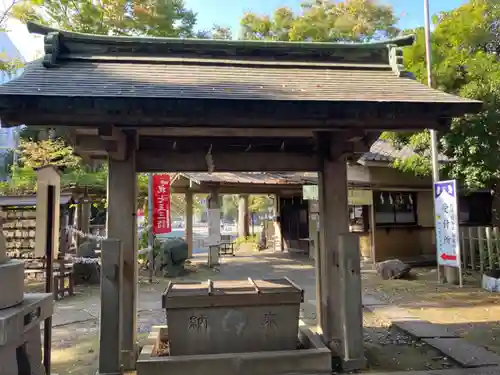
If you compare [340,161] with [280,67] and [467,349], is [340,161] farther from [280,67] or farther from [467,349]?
[467,349]

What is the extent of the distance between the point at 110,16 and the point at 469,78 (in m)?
12.7

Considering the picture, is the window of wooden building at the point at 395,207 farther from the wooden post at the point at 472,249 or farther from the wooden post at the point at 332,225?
the wooden post at the point at 332,225

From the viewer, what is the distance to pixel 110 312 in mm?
4594

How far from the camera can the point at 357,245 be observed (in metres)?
4.92

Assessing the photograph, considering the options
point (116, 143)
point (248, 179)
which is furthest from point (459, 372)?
point (248, 179)

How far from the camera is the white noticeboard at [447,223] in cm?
985

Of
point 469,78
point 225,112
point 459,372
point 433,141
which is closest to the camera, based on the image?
point 225,112

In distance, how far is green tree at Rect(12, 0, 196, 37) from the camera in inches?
595

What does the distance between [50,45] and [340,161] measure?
3.82 metres

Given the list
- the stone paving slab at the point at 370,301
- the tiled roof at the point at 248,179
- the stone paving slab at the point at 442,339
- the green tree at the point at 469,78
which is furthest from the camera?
the tiled roof at the point at 248,179

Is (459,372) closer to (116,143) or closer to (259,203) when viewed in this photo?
(116,143)

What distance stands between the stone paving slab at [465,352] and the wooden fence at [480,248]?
633 cm

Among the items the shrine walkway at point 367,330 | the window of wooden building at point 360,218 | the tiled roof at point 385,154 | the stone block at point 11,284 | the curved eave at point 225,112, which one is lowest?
the shrine walkway at point 367,330

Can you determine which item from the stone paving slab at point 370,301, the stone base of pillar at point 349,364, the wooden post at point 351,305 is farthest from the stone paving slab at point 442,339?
the wooden post at point 351,305
